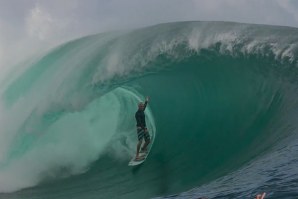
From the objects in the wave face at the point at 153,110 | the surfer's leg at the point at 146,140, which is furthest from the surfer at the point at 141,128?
the wave face at the point at 153,110

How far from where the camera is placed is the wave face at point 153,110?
9.99 m

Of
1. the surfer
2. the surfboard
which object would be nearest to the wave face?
the surfboard

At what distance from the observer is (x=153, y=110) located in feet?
47.3

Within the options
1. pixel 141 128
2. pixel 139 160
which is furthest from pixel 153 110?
pixel 139 160

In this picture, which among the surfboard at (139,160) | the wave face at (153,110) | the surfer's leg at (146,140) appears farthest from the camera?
the surfer's leg at (146,140)

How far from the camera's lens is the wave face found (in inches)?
393

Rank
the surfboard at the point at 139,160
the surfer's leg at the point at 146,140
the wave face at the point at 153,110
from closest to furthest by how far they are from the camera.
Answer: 1. the wave face at the point at 153,110
2. the surfboard at the point at 139,160
3. the surfer's leg at the point at 146,140

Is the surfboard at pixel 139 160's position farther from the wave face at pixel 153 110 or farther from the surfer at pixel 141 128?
the wave face at pixel 153 110

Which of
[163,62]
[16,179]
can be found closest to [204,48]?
[163,62]

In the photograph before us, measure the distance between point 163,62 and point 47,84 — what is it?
3385 millimetres

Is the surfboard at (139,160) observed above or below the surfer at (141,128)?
below

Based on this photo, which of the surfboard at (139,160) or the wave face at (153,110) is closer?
the wave face at (153,110)

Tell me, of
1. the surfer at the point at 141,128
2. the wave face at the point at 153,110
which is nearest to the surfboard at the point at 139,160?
the surfer at the point at 141,128

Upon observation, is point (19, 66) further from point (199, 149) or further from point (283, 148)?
point (283, 148)
